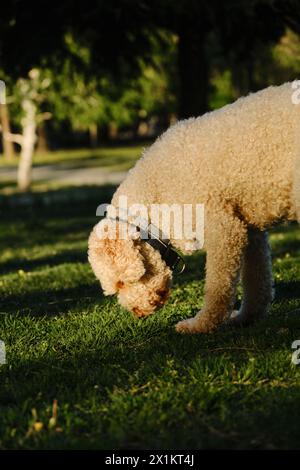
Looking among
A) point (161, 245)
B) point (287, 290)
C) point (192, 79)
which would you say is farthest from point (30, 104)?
point (161, 245)

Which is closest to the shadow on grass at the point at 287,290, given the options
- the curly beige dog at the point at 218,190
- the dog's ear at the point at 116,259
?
the curly beige dog at the point at 218,190

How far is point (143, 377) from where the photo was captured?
3.83m

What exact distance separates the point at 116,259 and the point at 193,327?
723 mm

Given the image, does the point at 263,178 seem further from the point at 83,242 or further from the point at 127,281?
the point at 83,242

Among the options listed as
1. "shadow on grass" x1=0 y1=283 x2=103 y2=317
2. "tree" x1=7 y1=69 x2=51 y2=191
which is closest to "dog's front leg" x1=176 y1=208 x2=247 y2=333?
"shadow on grass" x1=0 y1=283 x2=103 y2=317

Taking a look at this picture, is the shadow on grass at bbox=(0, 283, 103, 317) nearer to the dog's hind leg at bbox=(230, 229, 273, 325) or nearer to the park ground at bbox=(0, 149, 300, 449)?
the park ground at bbox=(0, 149, 300, 449)

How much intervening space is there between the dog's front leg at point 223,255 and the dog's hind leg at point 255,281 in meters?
0.46

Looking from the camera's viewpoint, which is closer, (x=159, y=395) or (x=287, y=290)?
(x=159, y=395)

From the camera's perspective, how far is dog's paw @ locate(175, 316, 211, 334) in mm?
4573

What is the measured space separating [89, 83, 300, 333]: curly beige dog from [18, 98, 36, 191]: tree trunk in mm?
18121

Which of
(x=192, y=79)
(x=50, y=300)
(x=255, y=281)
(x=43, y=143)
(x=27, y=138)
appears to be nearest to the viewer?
(x=255, y=281)

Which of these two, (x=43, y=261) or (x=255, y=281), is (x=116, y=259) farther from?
(x=43, y=261)

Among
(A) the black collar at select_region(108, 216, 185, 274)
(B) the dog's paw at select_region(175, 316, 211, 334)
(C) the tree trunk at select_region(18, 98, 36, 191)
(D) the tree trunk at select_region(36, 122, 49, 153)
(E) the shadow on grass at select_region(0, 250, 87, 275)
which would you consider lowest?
(E) the shadow on grass at select_region(0, 250, 87, 275)
